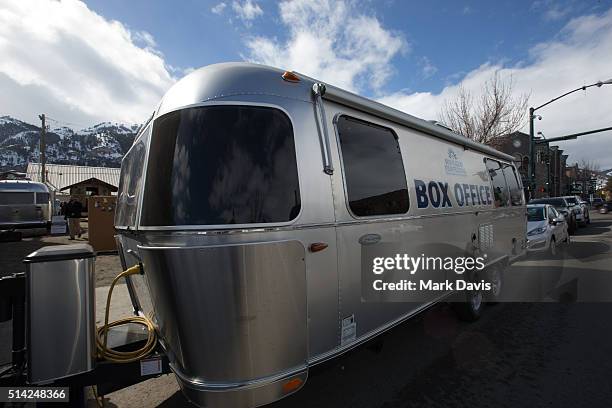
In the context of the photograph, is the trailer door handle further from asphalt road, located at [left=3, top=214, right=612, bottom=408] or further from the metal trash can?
the metal trash can

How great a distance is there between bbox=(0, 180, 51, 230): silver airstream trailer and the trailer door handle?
56.9 feet

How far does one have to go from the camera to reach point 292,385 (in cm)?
253

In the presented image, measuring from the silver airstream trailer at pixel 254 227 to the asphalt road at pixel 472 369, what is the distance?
50 cm

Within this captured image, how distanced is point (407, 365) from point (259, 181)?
2.87 metres

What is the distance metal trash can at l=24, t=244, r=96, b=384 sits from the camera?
6.90 ft

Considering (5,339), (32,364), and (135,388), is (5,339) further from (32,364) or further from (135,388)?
(32,364)

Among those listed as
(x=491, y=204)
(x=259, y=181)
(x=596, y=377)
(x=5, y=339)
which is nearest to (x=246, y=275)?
(x=259, y=181)

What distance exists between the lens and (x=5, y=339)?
489 cm

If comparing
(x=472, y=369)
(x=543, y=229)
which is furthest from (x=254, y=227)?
(x=543, y=229)

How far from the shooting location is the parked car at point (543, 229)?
996cm

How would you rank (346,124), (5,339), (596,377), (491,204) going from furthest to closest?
(491,204) < (5,339) < (596,377) < (346,124)

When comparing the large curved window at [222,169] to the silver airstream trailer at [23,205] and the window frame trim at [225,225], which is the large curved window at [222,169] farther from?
the silver airstream trailer at [23,205]

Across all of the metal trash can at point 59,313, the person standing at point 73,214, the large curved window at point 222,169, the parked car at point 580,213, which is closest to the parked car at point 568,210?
the parked car at point 580,213

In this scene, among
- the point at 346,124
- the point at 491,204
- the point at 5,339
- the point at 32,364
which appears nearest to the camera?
the point at 32,364
